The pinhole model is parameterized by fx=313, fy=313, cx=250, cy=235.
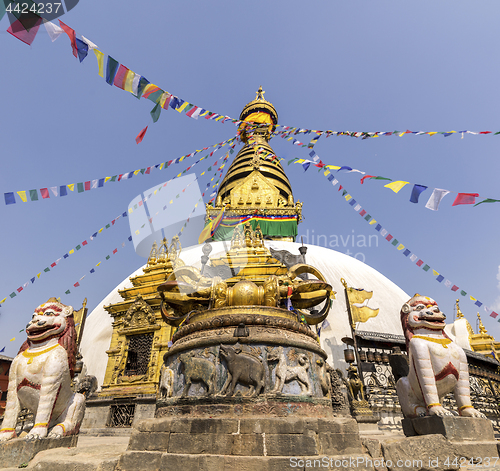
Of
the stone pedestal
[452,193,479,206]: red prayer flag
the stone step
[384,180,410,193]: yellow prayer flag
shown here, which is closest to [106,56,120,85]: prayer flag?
the stone pedestal

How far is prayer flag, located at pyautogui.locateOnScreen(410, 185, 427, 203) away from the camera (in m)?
6.76

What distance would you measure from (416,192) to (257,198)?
17.2 m

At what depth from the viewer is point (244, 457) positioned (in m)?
2.78

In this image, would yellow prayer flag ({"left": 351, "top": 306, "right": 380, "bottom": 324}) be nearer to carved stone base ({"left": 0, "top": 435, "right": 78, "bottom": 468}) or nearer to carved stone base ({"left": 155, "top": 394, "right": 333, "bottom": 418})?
carved stone base ({"left": 155, "top": 394, "right": 333, "bottom": 418})

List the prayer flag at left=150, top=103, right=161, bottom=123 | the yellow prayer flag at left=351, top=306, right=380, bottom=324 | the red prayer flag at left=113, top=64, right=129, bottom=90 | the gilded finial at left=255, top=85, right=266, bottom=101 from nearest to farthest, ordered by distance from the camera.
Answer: the red prayer flag at left=113, top=64, right=129, bottom=90 < the prayer flag at left=150, top=103, right=161, bottom=123 < the yellow prayer flag at left=351, top=306, right=380, bottom=324 < the gilded finial at left=255, top=85, right=266, bottom=101

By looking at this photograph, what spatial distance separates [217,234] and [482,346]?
16.3 metres

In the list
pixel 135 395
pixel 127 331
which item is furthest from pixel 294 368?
pixel 127 331

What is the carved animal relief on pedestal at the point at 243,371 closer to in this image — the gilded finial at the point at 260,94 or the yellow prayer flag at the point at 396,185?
the yellow prayer flag at the point at 396,185

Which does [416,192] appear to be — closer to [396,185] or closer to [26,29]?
[396,185]

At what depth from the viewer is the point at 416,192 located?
6816 millimetres

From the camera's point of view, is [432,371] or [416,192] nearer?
[432,371]

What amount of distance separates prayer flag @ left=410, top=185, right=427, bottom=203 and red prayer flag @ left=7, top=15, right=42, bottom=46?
24.6ft

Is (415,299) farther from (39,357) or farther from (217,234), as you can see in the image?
(217,234)

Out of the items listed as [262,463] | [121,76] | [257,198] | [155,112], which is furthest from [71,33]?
[257,198]
